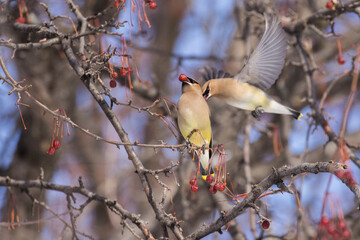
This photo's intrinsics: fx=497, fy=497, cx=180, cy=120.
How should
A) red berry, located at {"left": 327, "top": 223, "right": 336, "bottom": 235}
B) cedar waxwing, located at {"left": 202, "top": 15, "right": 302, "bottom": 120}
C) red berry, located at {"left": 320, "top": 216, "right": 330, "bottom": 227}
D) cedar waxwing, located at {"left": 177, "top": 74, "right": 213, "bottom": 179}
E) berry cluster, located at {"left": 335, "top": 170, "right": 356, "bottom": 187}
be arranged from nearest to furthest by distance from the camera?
berry cluster, located at {"left": 335, "top": 170, "right": 356, "bottom": 187}, red berry, located at {"left": 320, "top": 216, "right": 330, "bottom": 227}, red berry, located at {"left": 327, "top": 223, "right": 336, "bottom": 235}, cedar waxwing, located at {"left": 177, "top": 74, "right": 213, "bottom": 179}, cedar waxwing, located at {"left": 202, "top": 15, "right": 302, "bottom": 120}

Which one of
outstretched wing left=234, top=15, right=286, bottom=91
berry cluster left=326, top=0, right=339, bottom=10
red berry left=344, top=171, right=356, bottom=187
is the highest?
berry cluster left=326, top=0, right=339, bottom=10

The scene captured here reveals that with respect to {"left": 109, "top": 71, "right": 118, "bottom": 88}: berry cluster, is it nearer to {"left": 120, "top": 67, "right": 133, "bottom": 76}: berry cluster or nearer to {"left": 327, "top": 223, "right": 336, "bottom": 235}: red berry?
{"left": 120, "top": 67, "right": 133, "bottom": 76}: berry cluster

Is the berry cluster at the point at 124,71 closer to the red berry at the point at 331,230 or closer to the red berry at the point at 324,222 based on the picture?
the red berry at the point at 324,222

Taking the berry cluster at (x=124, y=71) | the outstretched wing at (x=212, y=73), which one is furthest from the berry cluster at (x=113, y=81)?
the outstretched wing at (x=212, y=73)

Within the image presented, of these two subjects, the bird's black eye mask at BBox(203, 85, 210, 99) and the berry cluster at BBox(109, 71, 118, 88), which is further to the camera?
the bird's black eye mask at BBox(203, 85, 210, 99)

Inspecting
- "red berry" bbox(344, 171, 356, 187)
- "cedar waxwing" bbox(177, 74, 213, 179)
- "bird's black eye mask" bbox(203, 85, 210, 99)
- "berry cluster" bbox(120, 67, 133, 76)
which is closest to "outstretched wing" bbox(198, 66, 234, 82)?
"bird's black eye mask" bbox(203, 85, 210, 99)

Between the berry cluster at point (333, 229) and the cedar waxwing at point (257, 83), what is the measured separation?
93 cm

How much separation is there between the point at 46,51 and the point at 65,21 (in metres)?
0.71

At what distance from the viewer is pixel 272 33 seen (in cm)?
367

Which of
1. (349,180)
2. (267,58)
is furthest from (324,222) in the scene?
(267,58)

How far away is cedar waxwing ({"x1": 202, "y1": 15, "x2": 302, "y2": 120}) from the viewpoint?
374 centimetres

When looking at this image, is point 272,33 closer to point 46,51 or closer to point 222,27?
point 46,51

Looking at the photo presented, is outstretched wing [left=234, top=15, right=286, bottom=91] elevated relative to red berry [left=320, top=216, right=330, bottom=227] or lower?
elevated

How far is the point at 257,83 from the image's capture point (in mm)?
3953
